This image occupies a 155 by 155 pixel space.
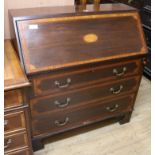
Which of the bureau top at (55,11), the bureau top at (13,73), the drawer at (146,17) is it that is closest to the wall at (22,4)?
the bureau top at (55,11)

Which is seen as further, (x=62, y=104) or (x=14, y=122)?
(x=62, y=104)

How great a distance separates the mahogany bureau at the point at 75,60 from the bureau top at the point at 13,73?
0.06m

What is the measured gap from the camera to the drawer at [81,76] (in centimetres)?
132

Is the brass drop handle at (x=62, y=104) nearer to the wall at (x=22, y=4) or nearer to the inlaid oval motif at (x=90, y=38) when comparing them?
the inlaid oval motif at (x=90, y=38)

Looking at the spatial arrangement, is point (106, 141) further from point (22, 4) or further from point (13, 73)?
point (22, 4)

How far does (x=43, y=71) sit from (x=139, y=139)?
1088 millimetres

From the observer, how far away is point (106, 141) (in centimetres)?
175

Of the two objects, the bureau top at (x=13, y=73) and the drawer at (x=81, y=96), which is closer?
the bureau top at (x=13, y=73)

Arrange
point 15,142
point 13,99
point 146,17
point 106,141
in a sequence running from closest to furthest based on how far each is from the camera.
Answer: point 13,99
point 15,142
point 106,141
point 146,17

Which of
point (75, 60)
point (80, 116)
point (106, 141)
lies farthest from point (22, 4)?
point (106, 141)

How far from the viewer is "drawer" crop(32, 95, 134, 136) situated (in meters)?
1.49

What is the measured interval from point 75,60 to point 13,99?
467 mm

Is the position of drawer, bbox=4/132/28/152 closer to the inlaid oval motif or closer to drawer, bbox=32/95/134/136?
drawer, bbox=32/95/134/136

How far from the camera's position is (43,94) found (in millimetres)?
1355
